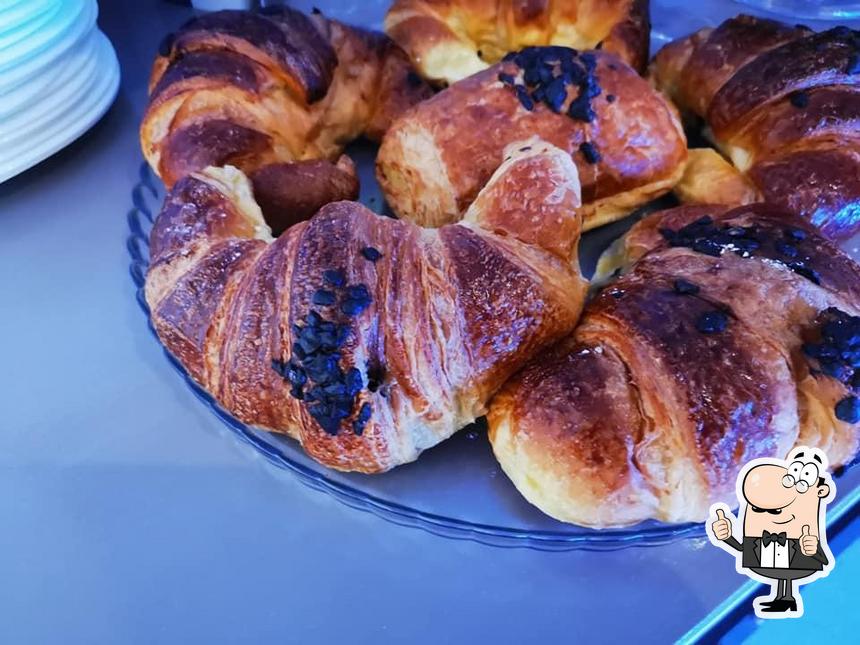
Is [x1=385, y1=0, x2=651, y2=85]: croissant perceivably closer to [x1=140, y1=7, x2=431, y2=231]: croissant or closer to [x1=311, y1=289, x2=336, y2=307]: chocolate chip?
[x1=140, y1=7, x2=431, y2=231]: croissant

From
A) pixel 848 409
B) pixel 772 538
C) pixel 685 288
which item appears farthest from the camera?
pixel 685 288

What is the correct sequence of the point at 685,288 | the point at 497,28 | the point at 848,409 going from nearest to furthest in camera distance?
the point at 848,409
the point at 685,288
the point at 497,28

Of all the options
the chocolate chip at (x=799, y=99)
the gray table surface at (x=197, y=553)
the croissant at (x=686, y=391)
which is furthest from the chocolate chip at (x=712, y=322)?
the chocolate chip at (x=799, y=99)

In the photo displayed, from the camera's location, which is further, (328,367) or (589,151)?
(589,151)

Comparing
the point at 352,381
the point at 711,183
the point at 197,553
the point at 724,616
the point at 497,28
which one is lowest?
the point at 197,553

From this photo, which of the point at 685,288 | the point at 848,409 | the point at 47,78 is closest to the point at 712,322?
the point at 685,288

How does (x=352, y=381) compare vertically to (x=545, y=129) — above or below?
below

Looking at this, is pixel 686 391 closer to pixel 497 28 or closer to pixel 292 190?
pixel 292 190

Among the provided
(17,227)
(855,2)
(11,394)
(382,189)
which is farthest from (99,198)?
(855,2)
